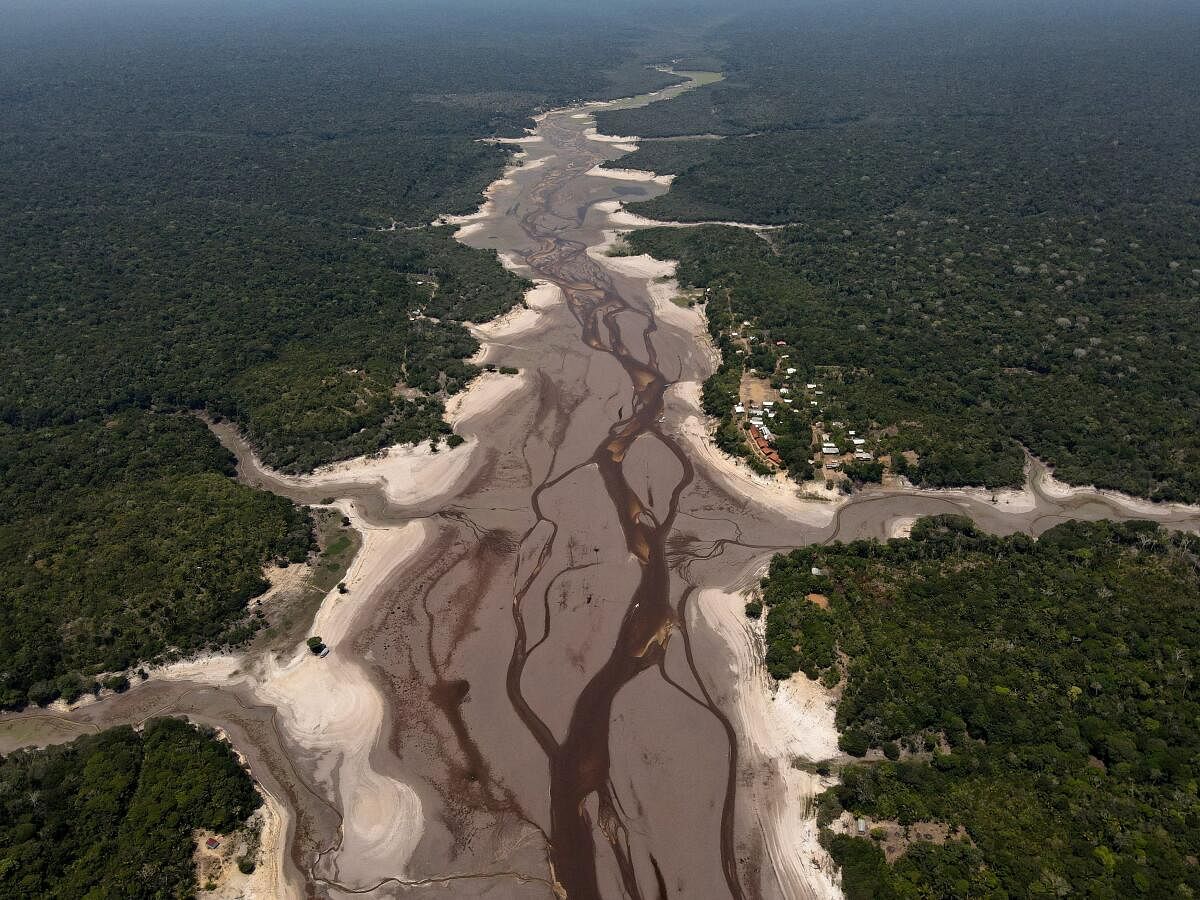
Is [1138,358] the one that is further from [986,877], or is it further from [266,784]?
[266,784]

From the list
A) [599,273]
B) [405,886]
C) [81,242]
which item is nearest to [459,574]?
[405,886]

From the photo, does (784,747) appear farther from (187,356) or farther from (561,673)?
(187,356)

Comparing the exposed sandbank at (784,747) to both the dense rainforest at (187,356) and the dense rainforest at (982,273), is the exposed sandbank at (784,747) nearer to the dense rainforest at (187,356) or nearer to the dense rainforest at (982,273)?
the dense rainforest at (982,273)

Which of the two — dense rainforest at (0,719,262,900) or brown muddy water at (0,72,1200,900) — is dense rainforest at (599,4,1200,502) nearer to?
brown muddy water at (0,72,1200,900)

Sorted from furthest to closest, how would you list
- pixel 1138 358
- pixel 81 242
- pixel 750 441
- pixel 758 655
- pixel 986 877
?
pixel 81 242 → pixel 1138 358 → pixel 750 441 → pixel 758 655 → pixel 986 877

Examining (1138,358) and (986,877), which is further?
(1138,358)

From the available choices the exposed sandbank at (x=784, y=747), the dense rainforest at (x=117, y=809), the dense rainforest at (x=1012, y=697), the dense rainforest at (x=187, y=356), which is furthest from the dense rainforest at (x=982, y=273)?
the dense rainforest at (x=117, y=809)
